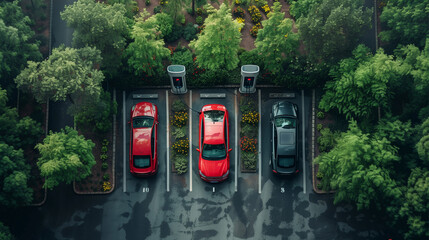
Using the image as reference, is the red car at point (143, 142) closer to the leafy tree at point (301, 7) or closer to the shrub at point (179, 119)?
the shrub at point (179, 119)

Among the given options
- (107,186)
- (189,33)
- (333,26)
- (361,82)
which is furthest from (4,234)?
(333,26)

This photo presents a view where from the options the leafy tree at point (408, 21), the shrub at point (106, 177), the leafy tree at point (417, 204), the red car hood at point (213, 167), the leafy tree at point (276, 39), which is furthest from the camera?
the shrub at point (106, 177)

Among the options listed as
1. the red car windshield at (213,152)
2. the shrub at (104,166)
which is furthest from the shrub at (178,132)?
the shrub at (104,166)

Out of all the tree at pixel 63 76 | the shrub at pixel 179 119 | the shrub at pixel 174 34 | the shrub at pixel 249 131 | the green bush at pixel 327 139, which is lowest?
the green bush at pixel 327 139

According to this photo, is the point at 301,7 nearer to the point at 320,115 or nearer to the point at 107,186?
the point at 320,115

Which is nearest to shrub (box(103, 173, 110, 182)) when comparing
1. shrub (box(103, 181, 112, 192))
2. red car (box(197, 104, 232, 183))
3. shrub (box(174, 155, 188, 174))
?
shrub (box(103, 181, 112, 192))

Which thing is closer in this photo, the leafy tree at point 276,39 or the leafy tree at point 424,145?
the leafy tree at point 424,145

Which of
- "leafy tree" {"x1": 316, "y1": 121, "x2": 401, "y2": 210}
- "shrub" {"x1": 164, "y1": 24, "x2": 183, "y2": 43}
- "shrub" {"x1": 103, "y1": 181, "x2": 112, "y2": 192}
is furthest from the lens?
"shrub" {"x1": 164, "y1": 24, "x2": 183, "y2": 43}

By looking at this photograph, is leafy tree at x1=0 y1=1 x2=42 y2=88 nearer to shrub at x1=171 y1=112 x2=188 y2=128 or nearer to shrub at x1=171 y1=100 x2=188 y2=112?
shrub at x1=171 y1=100 x2=188 y2=112
